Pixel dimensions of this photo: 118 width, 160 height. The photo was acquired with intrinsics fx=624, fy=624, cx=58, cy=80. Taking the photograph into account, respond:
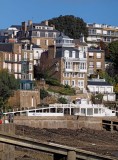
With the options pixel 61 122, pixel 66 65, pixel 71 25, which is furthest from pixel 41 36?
pixel 61 122

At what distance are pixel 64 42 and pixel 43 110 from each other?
24541 millimetres

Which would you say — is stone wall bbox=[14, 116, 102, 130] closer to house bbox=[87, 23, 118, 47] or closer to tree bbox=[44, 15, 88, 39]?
tree bbox=[44, 15, 88, 39]

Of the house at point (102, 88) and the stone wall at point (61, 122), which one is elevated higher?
the house at point (102, 88)

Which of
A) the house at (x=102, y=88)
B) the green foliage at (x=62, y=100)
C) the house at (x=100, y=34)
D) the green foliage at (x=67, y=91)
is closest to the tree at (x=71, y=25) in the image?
the house at (x=100, y=34)

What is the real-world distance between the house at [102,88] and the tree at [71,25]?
76.1ft

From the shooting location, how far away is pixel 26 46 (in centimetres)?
7894

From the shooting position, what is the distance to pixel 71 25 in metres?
101

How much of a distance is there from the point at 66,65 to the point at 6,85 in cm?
1502

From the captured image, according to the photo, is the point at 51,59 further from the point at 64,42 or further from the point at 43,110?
the point at 43,110

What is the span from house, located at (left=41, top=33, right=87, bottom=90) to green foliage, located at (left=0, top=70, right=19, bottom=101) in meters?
11.2

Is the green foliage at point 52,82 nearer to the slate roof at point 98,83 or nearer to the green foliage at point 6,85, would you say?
the slate roof at point 98,83

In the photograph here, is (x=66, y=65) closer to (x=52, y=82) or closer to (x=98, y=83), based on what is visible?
(x=52, y=82)

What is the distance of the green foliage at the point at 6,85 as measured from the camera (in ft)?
203

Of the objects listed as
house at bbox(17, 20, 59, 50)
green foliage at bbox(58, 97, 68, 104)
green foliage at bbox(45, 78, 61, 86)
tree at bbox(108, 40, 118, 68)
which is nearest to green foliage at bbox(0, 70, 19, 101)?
green foliage at bbox(58, 97, 68, 104)
